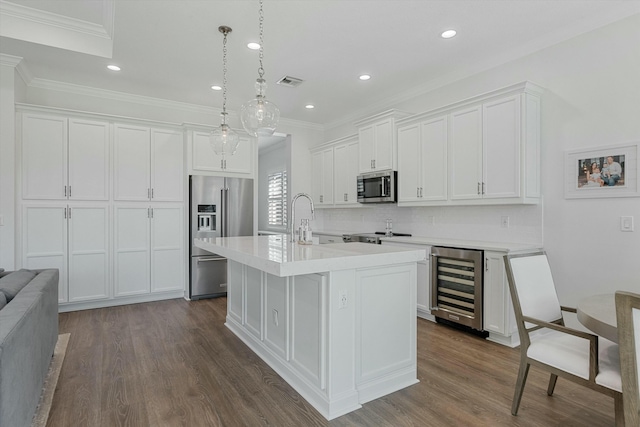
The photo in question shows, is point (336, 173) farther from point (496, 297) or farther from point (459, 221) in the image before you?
point (496, 297)

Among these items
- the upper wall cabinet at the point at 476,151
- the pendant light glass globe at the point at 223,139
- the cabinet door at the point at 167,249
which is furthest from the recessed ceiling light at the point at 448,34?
the cabinet door at the point at 167,249

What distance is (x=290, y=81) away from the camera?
14.8 ft

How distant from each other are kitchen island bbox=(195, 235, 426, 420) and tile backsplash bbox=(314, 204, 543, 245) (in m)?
1.76

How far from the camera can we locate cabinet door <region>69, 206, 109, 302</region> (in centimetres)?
434

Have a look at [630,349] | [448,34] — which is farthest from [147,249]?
[630,349]

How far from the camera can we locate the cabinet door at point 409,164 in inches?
172

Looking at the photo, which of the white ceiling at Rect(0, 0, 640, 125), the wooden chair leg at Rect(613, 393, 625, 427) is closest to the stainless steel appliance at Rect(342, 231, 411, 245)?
the white ceiling at Rect(0, 0, 640, 125)

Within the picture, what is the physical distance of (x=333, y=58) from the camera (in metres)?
3.88

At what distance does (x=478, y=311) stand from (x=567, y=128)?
191cm

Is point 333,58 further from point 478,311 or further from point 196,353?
point 196,353

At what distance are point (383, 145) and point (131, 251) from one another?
3700mm

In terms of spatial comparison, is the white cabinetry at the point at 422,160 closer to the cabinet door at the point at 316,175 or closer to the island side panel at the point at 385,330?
the island side panel at the point at 385,330

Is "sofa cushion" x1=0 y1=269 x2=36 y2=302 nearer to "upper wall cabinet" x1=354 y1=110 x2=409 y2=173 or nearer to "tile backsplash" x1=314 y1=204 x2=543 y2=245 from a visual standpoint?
"upper wall cabinet" x1=354 y1=110 x2=409 y2=173

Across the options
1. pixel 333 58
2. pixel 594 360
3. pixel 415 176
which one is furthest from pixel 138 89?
pixel 594 360
